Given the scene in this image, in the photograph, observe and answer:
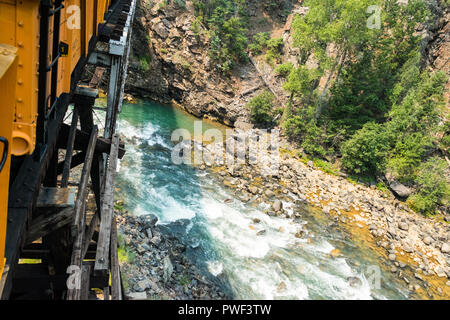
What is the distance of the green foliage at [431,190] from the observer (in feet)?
50.9

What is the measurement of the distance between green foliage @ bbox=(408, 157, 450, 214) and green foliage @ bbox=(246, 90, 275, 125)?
34.6 feet

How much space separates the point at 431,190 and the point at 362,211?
466cm

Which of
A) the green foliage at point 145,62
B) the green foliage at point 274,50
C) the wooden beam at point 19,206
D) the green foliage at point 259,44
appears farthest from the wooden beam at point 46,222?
the green foliage at point 259,44

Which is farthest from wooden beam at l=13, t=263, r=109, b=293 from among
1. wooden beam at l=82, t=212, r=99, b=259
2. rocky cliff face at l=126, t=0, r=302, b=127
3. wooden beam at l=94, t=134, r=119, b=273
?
rocky cliff face at l=126, t=0, r=302, b=127

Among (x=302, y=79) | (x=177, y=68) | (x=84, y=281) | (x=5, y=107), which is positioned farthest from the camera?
(x=177, y=68)

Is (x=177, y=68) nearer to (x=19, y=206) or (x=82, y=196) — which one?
(x=82, y=196)

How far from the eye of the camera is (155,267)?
780 centimetres

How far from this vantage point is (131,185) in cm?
1159

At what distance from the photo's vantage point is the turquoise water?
902cm

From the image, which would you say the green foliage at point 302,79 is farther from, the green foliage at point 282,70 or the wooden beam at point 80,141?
the wooden beam at point 80,141

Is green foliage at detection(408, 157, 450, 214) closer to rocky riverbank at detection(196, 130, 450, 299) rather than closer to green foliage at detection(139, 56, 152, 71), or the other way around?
rocky riverbank at detection(196, 130, 450, 299)

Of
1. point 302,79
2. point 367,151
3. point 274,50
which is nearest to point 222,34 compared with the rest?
point 274,50
